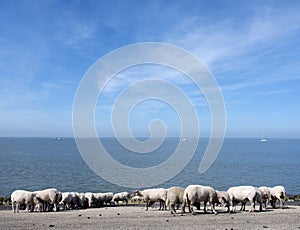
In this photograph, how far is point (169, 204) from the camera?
75.7ft

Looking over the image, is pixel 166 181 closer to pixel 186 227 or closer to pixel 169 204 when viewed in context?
pixel 169 204

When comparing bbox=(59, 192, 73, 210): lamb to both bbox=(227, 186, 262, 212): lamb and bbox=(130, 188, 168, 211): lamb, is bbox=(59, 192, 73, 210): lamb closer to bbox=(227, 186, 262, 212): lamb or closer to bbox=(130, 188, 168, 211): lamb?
bbox=(130, 188, 168, 211): lamb

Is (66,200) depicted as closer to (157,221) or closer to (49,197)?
(49,197)

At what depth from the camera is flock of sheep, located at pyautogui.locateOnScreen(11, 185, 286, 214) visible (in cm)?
2242

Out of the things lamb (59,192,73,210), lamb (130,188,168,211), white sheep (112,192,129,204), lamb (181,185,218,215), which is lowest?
white sheep (112,192,129,204)

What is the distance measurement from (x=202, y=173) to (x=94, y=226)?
5233cm

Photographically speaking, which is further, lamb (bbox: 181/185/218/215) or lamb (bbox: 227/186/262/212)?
lamb (bbox: 227/186/262/212)

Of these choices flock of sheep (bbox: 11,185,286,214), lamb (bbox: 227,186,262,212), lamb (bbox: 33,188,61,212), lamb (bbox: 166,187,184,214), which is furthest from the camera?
lamb (bbox: 33,188,61,212)

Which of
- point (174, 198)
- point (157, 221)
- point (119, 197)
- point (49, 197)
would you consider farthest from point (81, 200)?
point (157, 221)

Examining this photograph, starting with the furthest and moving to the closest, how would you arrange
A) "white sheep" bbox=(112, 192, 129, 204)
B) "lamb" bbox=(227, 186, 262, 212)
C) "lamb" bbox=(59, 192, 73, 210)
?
"white sheep" bbox=(112, 192, 129, 204) < "lamb" bbox=(59, 192, 73, 210) < "lamb" bbox=(227, 186, 262, 212)

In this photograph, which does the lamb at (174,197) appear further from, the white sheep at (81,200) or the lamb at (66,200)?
the lamb at (66,200)

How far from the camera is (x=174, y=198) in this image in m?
22.8

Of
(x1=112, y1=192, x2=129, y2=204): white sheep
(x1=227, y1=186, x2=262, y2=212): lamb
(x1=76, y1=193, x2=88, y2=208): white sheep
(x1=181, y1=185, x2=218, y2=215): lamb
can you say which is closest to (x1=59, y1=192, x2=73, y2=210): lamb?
(x1=76, y1=193, x2=88, y2=208): white sheep

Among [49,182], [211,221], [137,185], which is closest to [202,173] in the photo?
[137,185]
